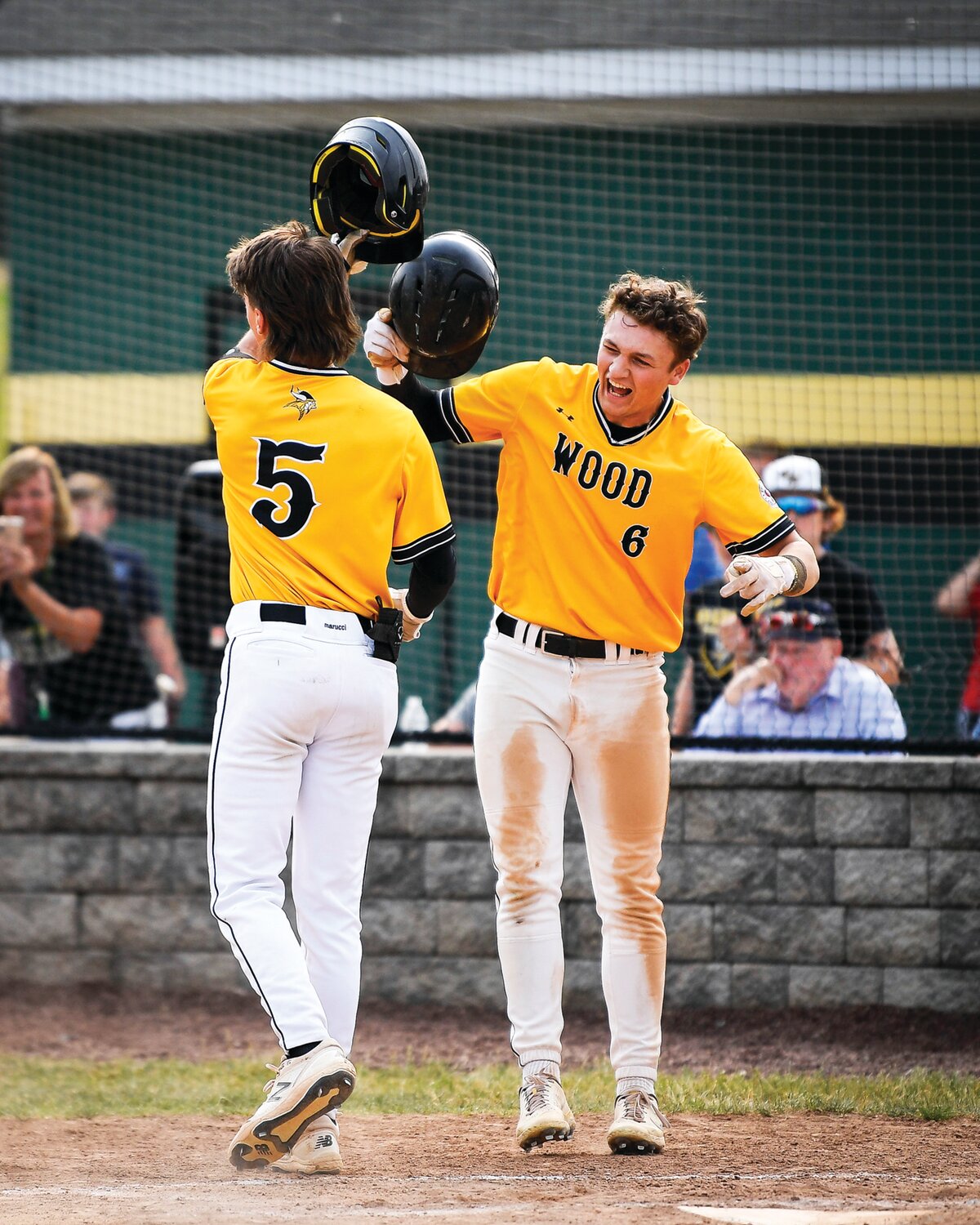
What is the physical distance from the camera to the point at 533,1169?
366 centimetres

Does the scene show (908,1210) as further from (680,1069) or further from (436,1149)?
(680,1069)

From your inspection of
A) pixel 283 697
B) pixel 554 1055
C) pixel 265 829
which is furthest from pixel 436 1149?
pixel 283 697

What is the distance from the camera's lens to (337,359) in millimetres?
3672

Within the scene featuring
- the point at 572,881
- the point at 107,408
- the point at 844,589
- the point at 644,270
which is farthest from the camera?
the point at 107,408

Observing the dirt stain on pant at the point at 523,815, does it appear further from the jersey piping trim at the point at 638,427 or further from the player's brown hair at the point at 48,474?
the player's brown hair at the point at 48,474

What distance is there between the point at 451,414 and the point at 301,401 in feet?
1.90

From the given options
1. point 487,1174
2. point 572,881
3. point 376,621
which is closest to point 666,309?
point 376,621

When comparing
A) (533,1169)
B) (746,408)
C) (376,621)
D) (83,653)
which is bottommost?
(533,1169)

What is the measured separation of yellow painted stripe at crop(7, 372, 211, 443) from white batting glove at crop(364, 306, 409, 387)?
507cm

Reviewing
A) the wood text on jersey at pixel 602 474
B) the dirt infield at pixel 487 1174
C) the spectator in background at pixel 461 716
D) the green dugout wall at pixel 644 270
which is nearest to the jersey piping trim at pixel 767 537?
the wood text on jersey at pixel 602 474

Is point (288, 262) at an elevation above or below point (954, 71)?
below

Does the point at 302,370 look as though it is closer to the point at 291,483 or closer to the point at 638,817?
the point at 291,483

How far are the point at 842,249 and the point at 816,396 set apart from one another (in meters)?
1.04

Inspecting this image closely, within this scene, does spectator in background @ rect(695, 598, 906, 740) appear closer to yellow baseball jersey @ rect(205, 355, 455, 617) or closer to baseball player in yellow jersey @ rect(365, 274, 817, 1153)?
baseball player in yellow jersey @ rect(365, 274, 817, 1153)
